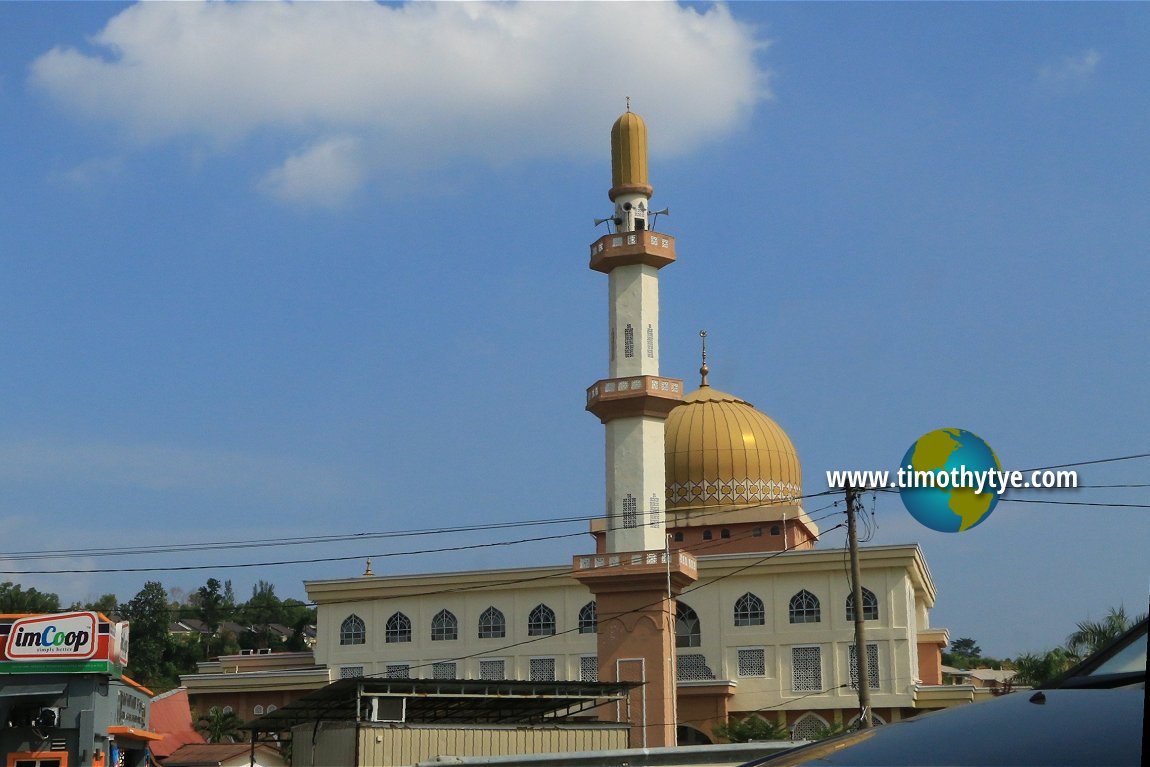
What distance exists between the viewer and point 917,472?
31.8 metres

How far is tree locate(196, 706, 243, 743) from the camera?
163ft

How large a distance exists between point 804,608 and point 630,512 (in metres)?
13.0

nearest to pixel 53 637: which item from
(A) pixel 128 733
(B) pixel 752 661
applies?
(A) pixel 128 733

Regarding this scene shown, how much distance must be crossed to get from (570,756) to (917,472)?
15722 millimetres

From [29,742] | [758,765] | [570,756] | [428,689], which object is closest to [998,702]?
[758,765]

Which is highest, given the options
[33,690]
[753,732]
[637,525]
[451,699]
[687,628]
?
[637,525]

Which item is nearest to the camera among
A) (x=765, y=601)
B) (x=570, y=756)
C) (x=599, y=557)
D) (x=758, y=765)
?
(x=758, y=765)

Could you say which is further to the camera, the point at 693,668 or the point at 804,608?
the point at 693,668

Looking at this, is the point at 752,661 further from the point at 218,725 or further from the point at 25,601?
the point at 25,601

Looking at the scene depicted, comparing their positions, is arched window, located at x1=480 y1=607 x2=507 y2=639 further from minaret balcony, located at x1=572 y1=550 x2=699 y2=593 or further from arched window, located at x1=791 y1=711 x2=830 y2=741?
minaret balcony, located at x1=572 y1=550 x2=699 y2=593

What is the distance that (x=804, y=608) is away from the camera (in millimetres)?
47656

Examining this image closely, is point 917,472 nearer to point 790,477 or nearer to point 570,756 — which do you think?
point 570,756

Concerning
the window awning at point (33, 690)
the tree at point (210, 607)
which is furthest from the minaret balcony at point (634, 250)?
the tree at point (210, 607)

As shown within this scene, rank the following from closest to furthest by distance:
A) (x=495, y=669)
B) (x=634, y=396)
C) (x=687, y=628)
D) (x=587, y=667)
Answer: (x=634, y=396), (x=687, y=628), (x=587, y=667), (x=495, y=669)
